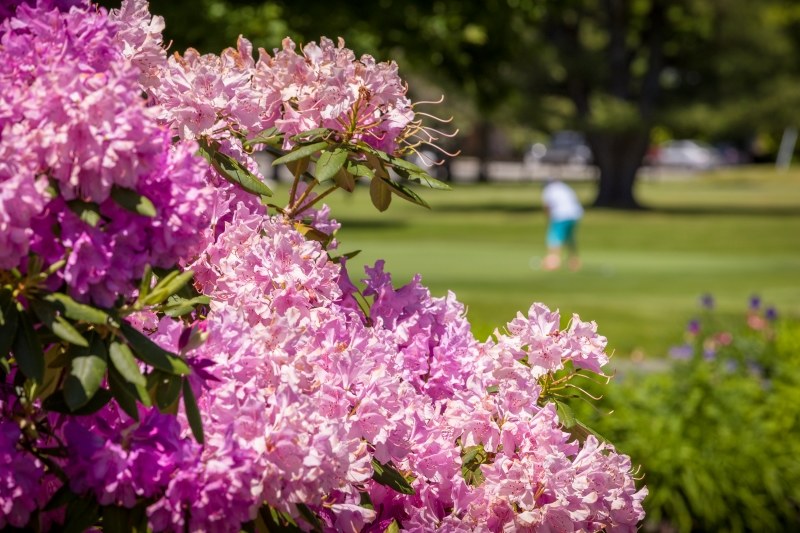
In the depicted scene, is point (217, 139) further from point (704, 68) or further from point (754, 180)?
point (754, 180)

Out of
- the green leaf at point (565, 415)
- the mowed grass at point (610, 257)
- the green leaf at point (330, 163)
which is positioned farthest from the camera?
the mowed grass at point (610, 257)

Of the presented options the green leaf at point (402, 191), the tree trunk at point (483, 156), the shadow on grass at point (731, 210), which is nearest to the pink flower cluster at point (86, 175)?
the green leaf at point (402, 191)

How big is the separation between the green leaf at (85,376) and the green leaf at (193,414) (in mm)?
126

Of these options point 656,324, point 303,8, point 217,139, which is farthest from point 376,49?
point 217,139

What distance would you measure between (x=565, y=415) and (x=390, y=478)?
1.38ft

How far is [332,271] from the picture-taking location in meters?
2.54

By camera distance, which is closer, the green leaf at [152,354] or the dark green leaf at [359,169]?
the green leaf at [152,354]

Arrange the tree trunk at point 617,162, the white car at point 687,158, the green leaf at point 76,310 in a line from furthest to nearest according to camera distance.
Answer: the white car at point 687,158, the tree trunk at point 617,162, the green leaf at point 76,310

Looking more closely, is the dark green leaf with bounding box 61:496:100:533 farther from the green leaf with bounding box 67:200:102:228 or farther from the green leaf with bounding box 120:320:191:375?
the green leaf with bounding box 67:200:102:228

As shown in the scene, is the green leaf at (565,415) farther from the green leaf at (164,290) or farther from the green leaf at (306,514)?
the green leaf at (164,290)

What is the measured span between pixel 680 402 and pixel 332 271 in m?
4.38

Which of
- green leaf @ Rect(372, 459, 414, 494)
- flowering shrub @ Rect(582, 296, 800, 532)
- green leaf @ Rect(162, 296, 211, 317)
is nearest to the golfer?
flowering shrub @ Rect(582, 296, 800, 532)

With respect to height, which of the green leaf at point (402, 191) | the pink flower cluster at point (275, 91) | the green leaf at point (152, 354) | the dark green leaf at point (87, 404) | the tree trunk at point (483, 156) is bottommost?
the tree trunk at point (483, 156)

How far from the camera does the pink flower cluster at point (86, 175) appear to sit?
1918mm
